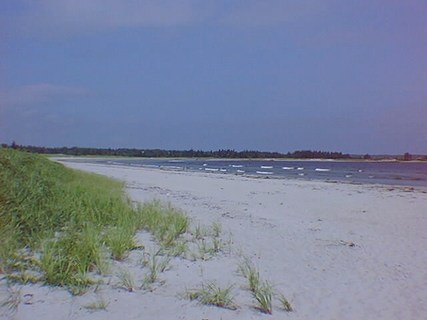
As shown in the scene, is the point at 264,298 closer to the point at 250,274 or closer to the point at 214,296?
the point at 214,296

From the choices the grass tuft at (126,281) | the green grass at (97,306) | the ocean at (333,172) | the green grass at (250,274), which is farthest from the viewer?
the ocean at (333,172)

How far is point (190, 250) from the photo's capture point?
7.68 m

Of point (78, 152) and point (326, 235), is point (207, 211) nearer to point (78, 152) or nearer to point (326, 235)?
point (326, 235)

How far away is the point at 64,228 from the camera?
7.88 m

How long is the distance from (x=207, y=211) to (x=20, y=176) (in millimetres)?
5727

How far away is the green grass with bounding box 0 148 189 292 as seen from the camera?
5828 mm

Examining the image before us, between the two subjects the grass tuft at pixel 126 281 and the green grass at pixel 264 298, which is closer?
the green grass at pixel 264 298

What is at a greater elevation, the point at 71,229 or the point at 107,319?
the point at 71,229

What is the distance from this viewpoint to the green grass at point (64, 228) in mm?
5828

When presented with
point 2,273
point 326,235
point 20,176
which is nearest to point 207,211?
point 326,235

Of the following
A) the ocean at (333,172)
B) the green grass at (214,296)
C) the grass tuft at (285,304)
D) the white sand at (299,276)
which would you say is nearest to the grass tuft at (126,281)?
the white sand at (299,276)

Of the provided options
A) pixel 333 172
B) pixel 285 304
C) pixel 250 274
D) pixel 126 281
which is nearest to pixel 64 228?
pixel 126 281

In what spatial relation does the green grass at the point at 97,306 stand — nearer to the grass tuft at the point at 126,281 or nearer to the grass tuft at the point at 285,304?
the grass tuft at the point at 126,281

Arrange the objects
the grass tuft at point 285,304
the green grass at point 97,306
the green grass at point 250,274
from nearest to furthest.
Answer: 1. the green grass at point 97,306
2. the grass tuft at point 285,304
3. the green grass at point 250,274
